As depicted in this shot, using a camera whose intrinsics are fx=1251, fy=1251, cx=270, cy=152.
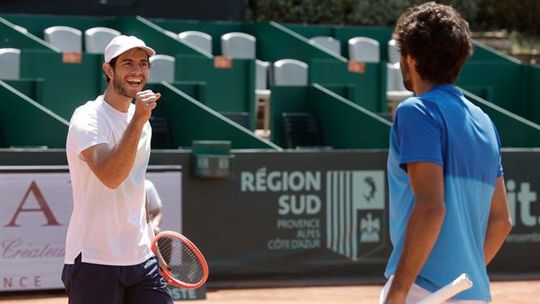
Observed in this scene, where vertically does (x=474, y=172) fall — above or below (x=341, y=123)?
above

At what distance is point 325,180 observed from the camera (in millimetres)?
11039

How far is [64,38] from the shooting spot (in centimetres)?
1559

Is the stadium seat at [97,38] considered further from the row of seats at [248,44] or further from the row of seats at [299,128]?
the row of seats at [299,128]

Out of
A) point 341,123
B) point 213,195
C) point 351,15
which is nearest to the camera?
point 213,195

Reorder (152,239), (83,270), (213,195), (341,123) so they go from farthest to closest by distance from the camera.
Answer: (341,123)
(213,195)
(152,239)
(83,270)

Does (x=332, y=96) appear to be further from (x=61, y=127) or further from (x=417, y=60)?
(x=417, y=60)

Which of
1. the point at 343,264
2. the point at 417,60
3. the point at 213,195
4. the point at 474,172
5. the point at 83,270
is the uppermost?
the point at 417,60

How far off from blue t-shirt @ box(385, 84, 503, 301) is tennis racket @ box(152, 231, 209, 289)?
189 cm

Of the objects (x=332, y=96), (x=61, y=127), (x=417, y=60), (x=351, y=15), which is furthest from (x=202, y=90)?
(x=417, y=60)

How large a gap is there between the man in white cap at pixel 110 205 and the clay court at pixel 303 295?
16.8 feet

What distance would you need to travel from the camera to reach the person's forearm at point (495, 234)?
12.2ft

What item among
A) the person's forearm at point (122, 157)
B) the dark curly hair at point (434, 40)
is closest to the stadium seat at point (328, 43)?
the person's forearm at point (122, 157)

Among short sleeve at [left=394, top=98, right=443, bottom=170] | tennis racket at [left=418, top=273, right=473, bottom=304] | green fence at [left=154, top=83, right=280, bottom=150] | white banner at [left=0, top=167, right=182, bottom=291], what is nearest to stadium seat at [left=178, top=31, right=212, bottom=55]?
green fence at [left=154, top=83, right=280, bottom=150]

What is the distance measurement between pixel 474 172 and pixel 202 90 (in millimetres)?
10076
